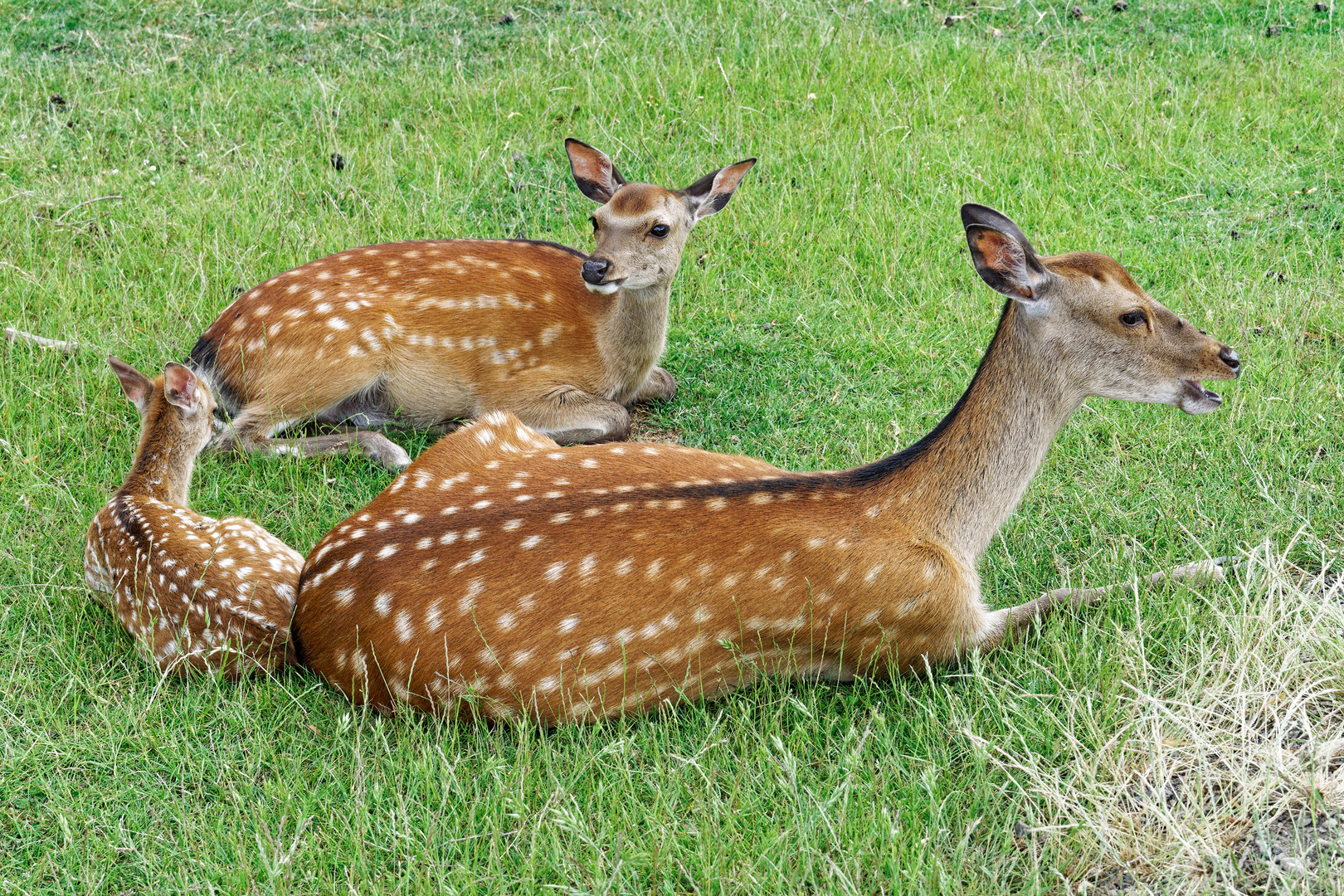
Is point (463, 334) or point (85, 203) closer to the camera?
point (463, 334)

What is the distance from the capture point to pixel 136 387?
4.76 m

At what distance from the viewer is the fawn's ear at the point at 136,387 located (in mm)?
4691

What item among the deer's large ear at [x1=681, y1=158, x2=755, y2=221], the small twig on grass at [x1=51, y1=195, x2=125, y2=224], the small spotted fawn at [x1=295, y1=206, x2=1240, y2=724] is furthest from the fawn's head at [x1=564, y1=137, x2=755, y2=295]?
the small twig on grass at [x1=51, y1=195, x2=125, y2=224]

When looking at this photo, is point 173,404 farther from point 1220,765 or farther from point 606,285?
point 1220,765

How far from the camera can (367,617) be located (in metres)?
3.54

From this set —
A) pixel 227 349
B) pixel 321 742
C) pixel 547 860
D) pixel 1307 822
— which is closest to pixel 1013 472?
pixel 1307 822

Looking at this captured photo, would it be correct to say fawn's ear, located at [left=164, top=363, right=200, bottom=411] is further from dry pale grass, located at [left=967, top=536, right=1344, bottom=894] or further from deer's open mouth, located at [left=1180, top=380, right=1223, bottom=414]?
deer's open mouth, located at [left=1180, top=380, right=1223, bottom=414]

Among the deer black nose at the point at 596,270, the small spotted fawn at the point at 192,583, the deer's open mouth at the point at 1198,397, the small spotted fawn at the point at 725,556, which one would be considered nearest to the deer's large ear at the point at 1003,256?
the small spotted fawn at the point at 725,556

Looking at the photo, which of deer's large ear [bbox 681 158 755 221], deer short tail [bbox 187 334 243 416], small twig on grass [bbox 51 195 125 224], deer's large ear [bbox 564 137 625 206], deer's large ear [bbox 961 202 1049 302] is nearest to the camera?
deer's large ear [bbox 961 202 1049 302]

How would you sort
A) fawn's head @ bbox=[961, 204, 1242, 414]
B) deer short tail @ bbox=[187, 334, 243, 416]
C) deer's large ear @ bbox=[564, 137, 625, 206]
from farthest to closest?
1. deer's large ear @ bbox=[564, 137, 625, 206]
2. deer short tail @ bbox=[187, 334, 243, 416]
3. fawn's head @ bbox=[961, 204, 1242, 414]

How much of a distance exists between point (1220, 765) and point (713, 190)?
348 cm

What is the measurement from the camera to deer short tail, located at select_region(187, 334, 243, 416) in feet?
17.4

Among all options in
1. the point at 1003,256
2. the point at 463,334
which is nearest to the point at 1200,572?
the point at 1003,256

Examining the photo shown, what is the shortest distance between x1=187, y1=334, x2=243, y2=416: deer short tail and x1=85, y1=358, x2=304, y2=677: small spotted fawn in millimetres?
948
